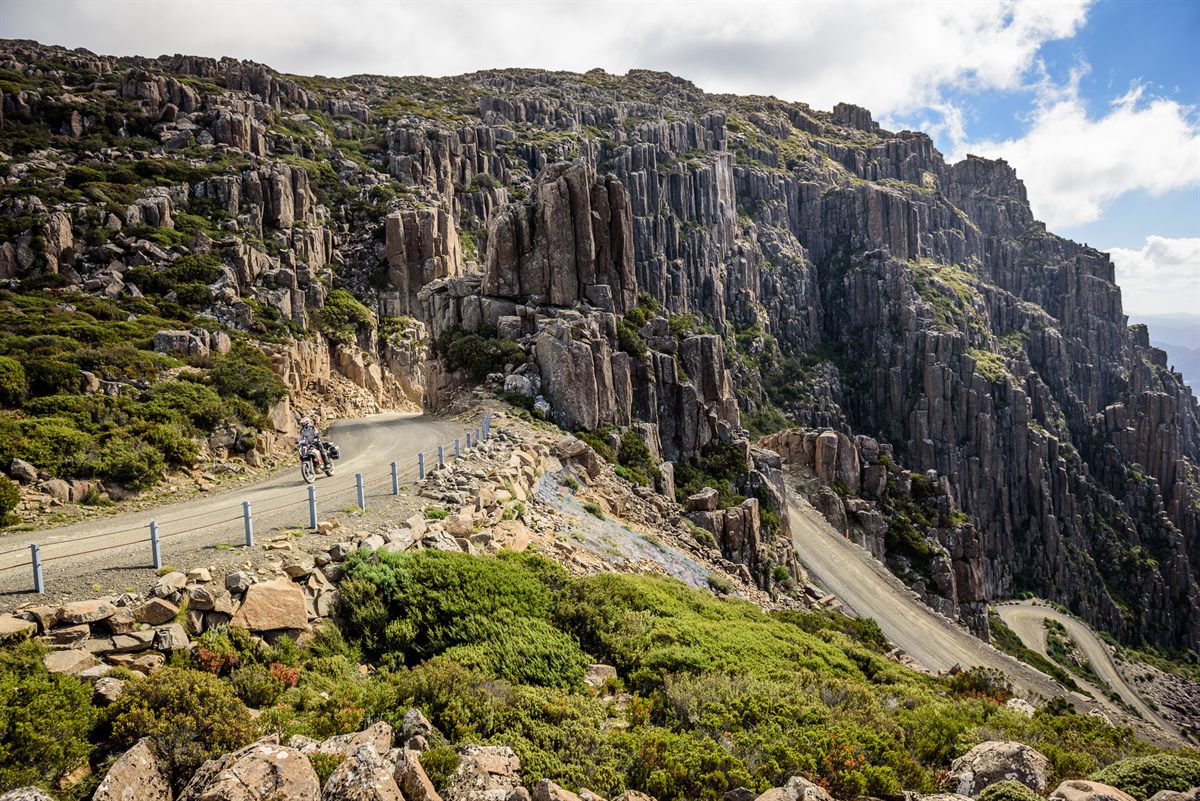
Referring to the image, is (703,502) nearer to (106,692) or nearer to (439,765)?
(439,765)

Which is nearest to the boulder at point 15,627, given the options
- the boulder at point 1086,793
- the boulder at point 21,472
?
the boulder at point 21,472

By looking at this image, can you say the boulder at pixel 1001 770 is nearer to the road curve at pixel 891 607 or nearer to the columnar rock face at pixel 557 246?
the road curve at pixel 891 607

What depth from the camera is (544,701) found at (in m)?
9.55

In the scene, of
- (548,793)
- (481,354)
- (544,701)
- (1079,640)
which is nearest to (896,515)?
(481,354)

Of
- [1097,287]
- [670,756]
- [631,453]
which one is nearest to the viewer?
[670,756]

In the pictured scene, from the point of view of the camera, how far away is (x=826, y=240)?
148m

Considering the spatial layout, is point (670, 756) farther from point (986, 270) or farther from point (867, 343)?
point (986, 270)

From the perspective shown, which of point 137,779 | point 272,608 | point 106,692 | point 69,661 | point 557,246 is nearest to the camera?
point 137,779

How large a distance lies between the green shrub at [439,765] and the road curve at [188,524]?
7432mm

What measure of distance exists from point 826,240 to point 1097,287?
83102mm

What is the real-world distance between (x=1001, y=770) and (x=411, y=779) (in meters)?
7.93

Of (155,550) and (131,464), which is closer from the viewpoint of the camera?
(155,550)

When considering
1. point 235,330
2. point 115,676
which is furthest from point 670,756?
point 235,330

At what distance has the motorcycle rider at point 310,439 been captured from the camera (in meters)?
20.3
